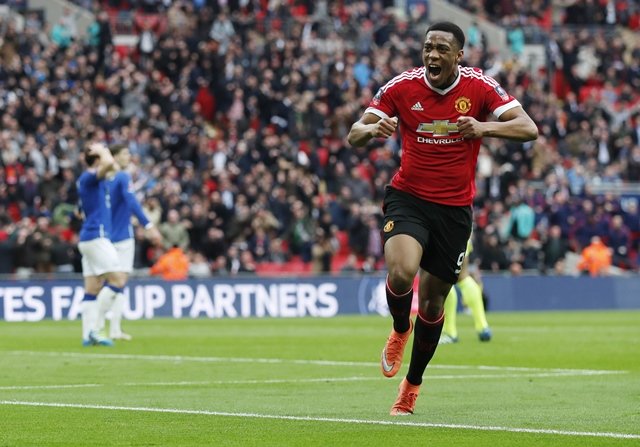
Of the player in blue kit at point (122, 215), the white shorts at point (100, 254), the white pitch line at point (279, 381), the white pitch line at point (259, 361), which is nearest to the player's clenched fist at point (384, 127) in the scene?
the white pitch line at point (279, 381)

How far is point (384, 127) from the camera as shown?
9242 millimetres

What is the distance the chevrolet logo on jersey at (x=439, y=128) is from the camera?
9.59 metres

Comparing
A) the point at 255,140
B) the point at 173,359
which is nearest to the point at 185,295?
the point at 255,140

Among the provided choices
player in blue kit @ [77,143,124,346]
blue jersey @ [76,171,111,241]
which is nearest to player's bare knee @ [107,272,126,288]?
player in blue kit @ [77,143,124,346]

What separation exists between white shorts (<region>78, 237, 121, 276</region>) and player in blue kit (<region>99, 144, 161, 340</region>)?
1.36ft

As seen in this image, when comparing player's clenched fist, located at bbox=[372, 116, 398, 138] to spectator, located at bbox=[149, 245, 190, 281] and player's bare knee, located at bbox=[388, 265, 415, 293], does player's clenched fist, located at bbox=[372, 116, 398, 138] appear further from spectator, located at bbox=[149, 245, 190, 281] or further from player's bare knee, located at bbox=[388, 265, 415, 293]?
spectator, located at bbox=[149, 245, 190, 281]

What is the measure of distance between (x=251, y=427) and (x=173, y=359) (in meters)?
7.21

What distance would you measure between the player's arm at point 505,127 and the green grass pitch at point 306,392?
184 centimetres

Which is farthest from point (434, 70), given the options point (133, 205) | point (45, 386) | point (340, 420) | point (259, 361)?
point (133, 205)

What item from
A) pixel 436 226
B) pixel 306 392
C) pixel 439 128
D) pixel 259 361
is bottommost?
pixel 259 361

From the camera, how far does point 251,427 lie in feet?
29.1

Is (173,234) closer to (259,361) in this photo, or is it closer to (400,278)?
(259,361)

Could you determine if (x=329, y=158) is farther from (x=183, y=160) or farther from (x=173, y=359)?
(x=173, y=359)

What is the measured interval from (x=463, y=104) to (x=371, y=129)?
73 centimetres
